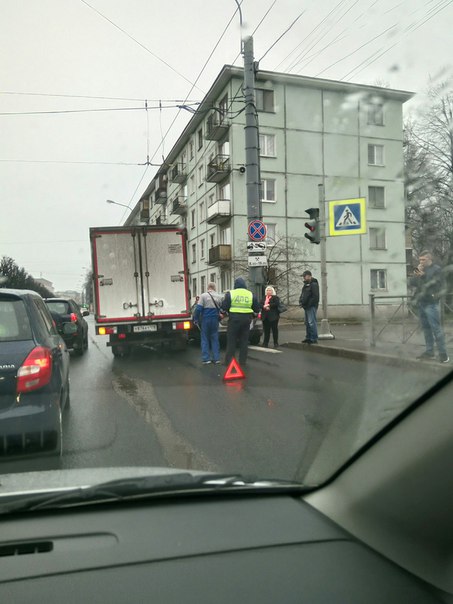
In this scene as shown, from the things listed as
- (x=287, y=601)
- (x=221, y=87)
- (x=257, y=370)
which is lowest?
(x=257, y=370)

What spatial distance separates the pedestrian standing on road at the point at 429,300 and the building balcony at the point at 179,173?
134 feet

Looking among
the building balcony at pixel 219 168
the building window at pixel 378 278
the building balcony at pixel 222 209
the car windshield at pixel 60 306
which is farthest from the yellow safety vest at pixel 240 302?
the building balcony at pixel 222 209

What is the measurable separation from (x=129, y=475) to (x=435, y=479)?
1.38 meters

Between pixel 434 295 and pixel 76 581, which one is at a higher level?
pixel 434 295

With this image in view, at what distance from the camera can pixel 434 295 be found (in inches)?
93.4

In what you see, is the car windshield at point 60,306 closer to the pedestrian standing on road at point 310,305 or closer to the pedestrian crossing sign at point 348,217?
the pedestrian standing on road at point 310,305

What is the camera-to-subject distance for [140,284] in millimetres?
12820

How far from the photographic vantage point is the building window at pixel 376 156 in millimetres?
2498

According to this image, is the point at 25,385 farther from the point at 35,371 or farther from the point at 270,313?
the point at 270,313

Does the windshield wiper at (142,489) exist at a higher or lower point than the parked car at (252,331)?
higher

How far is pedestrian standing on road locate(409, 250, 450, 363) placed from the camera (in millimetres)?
2164

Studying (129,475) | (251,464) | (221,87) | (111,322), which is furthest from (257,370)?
(221,87)

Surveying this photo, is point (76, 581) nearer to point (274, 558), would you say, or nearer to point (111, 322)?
point (274, 558)

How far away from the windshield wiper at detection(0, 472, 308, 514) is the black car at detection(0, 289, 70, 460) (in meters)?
2.07
